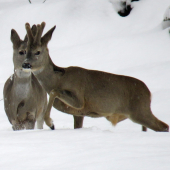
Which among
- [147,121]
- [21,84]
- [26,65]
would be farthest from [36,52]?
[147,121]

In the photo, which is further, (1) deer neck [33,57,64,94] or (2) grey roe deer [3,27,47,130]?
(2) grey roe deer [3,27,47,130]

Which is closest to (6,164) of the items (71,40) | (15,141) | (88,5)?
(15,141)

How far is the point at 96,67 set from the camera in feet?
44.0

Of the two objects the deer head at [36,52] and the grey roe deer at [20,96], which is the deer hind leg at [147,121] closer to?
the deer head at [36,52]

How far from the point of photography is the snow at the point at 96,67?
3.87m

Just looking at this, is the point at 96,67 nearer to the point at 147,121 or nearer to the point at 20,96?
the point at 20,96

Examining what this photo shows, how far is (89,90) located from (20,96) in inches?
56.2

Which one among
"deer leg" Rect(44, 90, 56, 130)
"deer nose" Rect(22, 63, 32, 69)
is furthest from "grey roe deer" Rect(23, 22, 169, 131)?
"deer leg" Rect(44, 90, 56, 130)

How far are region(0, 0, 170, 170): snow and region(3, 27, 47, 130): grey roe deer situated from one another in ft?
1.08

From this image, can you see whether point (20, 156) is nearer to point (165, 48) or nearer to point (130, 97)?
point (130, 97)

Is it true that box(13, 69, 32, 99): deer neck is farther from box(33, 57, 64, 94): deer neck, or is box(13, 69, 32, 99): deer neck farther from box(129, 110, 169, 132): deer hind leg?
box(129, 110, 169, 132): deer hind leg

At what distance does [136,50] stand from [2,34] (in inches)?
213

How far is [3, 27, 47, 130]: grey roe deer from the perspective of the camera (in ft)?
23.2

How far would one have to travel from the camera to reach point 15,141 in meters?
4.57
